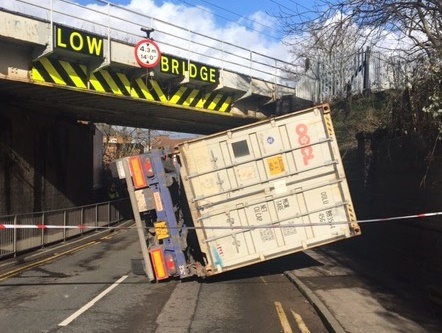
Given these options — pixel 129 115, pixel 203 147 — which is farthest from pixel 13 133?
pixel 203 147

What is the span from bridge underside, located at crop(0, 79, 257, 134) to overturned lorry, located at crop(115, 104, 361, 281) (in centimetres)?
561

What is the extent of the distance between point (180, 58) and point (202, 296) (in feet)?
30.8

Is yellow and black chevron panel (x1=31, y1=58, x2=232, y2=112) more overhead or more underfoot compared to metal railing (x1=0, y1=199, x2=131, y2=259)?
more overhead

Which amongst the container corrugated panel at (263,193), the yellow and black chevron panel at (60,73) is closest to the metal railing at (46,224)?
the container corrugated panel at (263,193)

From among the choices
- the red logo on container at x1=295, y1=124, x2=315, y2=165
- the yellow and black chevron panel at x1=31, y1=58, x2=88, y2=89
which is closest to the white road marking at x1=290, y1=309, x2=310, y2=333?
the red logo on container at x1=295, y1=124, x2=315, y2=165

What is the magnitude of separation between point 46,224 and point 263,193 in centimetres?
923

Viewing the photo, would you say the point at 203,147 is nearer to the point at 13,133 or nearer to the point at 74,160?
the point at 13,133

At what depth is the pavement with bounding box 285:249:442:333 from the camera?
7.17 m

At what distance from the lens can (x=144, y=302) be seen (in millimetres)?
8961

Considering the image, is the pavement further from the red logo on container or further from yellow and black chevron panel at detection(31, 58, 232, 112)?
yellow and black chevron panel at detection(31, 58, 232, 112)

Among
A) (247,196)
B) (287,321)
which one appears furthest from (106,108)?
(287,321)

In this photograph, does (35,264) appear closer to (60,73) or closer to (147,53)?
(60,73)

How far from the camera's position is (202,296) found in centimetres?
947

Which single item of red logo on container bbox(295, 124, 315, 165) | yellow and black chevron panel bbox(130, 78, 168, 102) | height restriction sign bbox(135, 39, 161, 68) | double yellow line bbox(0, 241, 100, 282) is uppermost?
height restriction sign bbox(135, 39, 161, 68)
